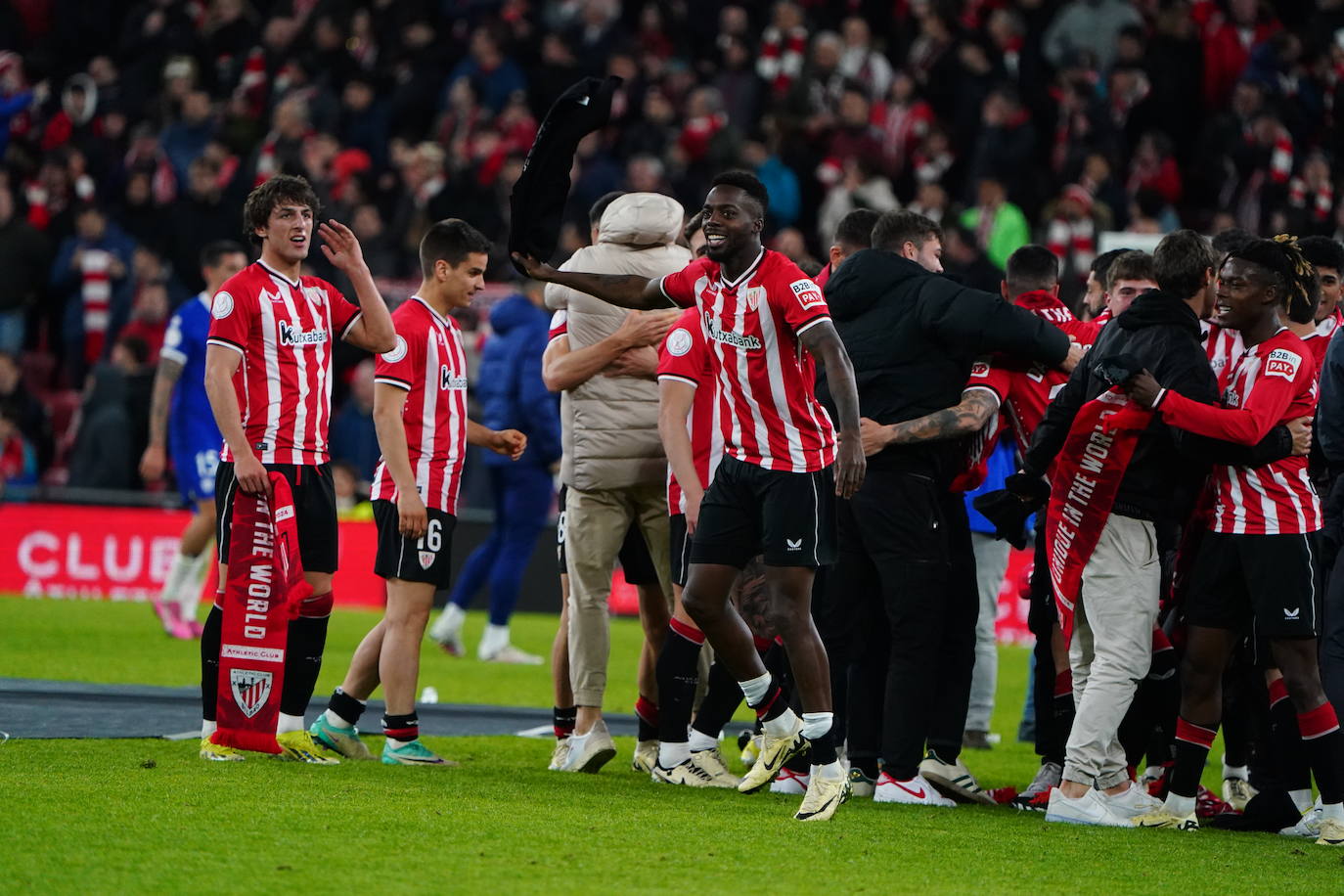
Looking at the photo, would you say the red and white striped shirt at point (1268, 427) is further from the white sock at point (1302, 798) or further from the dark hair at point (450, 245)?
the dark hair at point (450, 245)

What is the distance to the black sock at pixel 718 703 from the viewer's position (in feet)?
23.7

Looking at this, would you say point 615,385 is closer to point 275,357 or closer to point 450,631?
point 275,357

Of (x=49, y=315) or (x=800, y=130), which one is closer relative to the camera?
(x=800, y=130)

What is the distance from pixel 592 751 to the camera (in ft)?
23.8

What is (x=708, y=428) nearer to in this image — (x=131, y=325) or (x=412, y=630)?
(x=412, y=630)

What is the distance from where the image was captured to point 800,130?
17.9m

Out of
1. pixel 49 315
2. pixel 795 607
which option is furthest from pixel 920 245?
pixel 49 315

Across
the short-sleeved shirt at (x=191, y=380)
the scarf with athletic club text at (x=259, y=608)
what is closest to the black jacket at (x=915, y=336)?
the scarf with athletic club text at (x=259, y=608)

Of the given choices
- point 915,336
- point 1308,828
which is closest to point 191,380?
point 915,336

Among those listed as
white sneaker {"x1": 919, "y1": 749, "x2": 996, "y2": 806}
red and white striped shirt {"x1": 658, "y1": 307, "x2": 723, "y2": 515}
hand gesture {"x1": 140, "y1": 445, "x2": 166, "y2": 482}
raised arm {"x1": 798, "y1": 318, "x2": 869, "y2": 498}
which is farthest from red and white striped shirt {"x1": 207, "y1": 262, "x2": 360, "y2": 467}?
hand gesture {"x1": 140, "y1": 445, "x2": 166, "y2": 482}

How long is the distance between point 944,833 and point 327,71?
16583mm

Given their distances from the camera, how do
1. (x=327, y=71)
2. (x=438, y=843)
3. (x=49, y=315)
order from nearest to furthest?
(x=438, y=843) < (x=49, y=315) < (x=327, y=71)

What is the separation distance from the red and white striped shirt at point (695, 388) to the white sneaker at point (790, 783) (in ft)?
3.53

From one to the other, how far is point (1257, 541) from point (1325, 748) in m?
0.73
